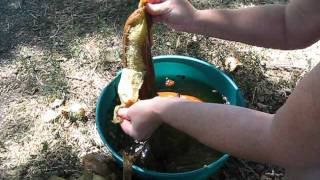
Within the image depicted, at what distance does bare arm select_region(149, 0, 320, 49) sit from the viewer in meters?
1.61

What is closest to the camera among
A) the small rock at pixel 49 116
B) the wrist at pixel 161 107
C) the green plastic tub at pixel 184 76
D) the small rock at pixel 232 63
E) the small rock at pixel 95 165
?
the wrist at pixel 161 107

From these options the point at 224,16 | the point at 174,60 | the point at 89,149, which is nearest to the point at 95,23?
the point at 174,60

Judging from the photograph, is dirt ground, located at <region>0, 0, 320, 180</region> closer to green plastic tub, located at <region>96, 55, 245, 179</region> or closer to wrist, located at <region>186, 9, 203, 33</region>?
green plastic tub, located at <region>96, 55, 245, 179</region>

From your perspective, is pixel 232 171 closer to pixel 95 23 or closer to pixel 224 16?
pixel 224 16

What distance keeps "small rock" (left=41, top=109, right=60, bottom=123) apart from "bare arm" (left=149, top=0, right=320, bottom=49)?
0.70m

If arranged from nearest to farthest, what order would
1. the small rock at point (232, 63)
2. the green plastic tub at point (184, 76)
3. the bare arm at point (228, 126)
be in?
the bare arm at point (228, 126)
the green plastic tub at point (184, 76)
the small rock at point (232, 63)

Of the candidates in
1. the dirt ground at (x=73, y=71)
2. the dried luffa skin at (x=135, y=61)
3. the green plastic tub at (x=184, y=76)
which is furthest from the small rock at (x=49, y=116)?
the dried luffa skin at (x=135, y=61)

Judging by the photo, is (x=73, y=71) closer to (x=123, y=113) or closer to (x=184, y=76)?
(x=184, y=76)

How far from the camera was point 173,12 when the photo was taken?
1.60 metres

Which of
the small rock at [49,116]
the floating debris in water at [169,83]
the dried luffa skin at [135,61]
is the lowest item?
the small rock at [49,116]

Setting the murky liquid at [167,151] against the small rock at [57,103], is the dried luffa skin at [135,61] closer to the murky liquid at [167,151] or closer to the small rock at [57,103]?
the murky liquid at [167,151]

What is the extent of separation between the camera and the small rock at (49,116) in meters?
2.03

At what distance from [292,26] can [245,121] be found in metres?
0.52

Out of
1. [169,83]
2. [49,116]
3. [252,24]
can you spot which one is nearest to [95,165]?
[49,116]
